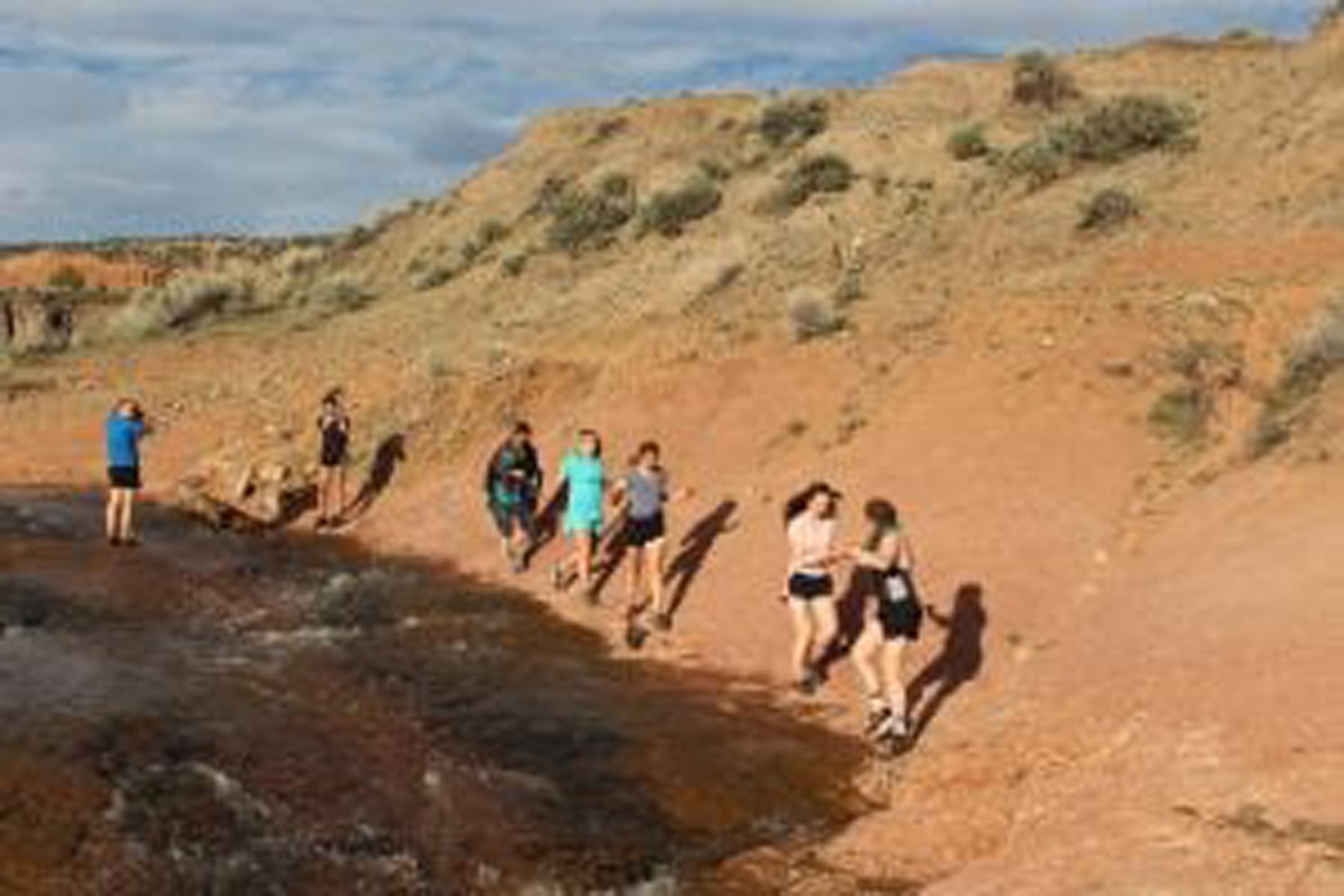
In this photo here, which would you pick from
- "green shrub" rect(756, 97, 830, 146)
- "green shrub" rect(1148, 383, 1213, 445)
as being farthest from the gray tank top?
"green shrub" rect(756, 97, 830, 146)

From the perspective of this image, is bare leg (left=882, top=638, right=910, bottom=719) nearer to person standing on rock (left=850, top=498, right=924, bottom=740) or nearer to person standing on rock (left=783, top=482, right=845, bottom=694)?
person standing on rock (left=850, top=498, right=924, bottom=740)

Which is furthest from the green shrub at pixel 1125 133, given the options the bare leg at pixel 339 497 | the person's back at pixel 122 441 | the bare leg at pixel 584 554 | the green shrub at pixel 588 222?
the person's back at pixel 122 441

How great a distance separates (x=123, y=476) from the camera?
21656 mm

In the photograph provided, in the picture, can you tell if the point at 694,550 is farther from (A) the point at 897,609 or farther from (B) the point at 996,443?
(A) the point at 897,609

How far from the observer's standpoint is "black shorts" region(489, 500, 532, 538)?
67.9ft

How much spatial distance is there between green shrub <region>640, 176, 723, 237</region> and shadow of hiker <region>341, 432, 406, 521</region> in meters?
12.3

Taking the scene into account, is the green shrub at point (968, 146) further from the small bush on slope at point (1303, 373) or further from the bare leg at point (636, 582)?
the bare leg at point (636, 582)

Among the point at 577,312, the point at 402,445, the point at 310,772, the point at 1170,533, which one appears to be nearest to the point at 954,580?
the point at 1170,533

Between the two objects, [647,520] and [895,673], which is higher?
[647,520]

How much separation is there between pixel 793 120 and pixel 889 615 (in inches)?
1199

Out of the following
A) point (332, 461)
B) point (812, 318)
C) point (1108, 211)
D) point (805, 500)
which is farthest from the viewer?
point (1108, 211)

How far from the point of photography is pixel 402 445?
2570 cm

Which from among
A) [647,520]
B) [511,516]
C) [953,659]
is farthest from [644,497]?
[953,659]

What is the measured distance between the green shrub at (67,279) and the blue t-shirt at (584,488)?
172ft
